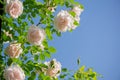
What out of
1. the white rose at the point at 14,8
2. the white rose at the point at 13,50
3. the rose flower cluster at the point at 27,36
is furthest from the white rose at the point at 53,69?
the white rose at the point at 14,8

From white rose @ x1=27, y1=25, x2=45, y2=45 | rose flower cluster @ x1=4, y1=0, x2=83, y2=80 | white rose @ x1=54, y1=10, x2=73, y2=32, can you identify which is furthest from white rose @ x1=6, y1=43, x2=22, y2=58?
white rose @ x1=54, y1=10, x2=73, y2=32

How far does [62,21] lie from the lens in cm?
156

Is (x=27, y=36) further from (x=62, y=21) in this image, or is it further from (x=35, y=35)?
(x=62, y=21)

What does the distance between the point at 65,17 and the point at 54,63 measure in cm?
28

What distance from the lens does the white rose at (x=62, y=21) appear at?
→ 61.2 inches

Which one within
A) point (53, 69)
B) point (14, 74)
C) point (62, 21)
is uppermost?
point (62, 21)

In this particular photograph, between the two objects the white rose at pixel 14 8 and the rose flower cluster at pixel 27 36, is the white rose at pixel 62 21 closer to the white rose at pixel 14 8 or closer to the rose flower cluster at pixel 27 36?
the rose flower cluster at pixel 27 36

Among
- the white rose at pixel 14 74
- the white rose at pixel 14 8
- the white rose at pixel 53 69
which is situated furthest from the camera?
the white rose at pixel 53 69

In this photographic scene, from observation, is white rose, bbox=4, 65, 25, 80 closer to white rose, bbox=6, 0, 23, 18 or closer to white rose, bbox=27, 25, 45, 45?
white rose, bbox=27, 25, 45, 45

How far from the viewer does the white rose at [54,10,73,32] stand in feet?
5.10

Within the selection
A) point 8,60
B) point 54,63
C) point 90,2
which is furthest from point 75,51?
point 8,60

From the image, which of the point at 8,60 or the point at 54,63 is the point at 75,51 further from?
the point at 8,60

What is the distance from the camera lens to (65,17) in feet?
5.11

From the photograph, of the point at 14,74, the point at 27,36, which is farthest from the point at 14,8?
the point at 14,74
